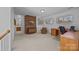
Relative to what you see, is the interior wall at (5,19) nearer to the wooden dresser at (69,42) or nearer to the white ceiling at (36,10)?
the white ceiling at (36,10)

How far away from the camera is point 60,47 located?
2701 mm

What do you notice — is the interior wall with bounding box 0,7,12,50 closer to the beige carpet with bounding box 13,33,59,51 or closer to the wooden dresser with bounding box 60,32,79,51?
the beige carpet with bounding box 13,33,59,51

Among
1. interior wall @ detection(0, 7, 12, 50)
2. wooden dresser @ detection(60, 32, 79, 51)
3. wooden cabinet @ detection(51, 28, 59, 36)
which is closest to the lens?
interior wall @ detection(0, 7, 12, 50)

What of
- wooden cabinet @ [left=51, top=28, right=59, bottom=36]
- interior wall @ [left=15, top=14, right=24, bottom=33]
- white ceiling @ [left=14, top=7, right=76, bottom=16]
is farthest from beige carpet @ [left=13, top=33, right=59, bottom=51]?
white ceiling @ [left=14, top=7, right=76, bottom=16]

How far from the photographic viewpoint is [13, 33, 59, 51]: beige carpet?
262 cm

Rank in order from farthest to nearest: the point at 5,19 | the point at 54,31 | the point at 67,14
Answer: the point at 54,31, the point at 67,14, the point at 5,19

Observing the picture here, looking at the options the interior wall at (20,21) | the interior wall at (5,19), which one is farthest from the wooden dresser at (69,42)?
the interior wall at (5,19)

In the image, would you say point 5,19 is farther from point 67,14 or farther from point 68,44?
point 68,44

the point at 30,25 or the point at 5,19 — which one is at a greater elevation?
the point at 5,19

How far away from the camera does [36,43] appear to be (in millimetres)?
2686

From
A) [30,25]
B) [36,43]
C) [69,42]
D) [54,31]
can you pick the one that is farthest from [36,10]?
[69,42]
